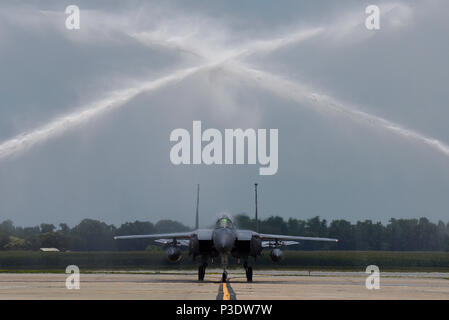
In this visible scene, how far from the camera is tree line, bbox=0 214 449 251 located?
78062 mm

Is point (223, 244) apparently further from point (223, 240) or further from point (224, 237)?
point (224, 237)

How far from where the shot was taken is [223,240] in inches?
1670

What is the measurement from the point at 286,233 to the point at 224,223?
47.9m

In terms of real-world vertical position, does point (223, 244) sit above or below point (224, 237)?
below

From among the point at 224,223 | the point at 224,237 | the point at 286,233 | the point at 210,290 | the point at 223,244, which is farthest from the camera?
the point at 286,233

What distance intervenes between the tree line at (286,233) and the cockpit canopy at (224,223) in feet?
55.0

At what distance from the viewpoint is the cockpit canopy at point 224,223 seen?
4347 centimetres

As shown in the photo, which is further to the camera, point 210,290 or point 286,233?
point 286,233

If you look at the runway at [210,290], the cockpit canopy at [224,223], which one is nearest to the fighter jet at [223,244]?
the cockpit canopy at [224,223]

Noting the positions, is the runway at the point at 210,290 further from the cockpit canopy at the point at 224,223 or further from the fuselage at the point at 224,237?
the cockpit canopy at the point at 224,223

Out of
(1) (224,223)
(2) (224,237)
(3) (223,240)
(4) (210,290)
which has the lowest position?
(4) (210,290)

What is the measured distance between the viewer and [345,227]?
364 ft

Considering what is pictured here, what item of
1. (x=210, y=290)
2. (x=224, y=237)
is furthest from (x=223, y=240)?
(x=210, y=290)
